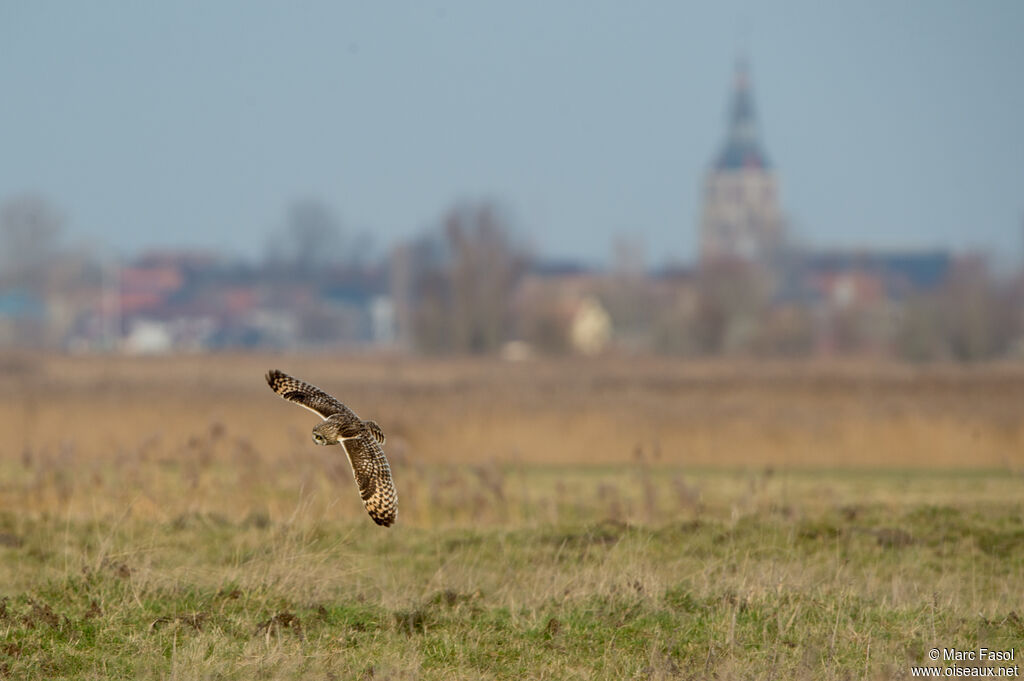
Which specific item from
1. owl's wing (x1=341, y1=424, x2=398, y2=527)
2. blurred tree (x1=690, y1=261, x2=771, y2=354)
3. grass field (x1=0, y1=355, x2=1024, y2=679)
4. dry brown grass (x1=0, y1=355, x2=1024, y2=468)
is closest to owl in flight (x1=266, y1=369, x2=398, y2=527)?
owl's wing (x1=341, y1=424, x2=398, y2=527)

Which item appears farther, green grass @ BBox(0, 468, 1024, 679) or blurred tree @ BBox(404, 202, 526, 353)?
blurred tree @ BBox(404, 202, 526, 353)

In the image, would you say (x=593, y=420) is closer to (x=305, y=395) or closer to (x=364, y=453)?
(x=305, y=395)

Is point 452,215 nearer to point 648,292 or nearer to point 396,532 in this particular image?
point 648,292

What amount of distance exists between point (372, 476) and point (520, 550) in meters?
3.51

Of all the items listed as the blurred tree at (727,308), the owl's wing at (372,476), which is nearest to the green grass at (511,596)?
the owl's wing at (372,476)

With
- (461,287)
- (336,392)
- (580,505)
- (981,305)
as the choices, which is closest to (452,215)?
(461,287)

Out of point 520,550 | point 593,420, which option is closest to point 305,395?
point 520,550

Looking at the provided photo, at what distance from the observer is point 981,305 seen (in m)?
72.4

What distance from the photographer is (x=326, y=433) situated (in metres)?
8.69

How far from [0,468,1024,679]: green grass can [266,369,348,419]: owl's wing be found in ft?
3.69

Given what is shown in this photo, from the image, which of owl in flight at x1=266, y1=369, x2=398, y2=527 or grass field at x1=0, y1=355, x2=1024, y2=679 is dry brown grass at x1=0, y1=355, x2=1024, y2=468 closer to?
grass field at x1=0, y1=355, x2=1024, y2=679

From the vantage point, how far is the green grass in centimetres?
827

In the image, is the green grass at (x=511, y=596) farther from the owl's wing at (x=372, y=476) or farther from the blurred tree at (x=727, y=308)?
the blurred tree at (x=727, y=308)

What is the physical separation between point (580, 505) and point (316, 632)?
763 centimetres
